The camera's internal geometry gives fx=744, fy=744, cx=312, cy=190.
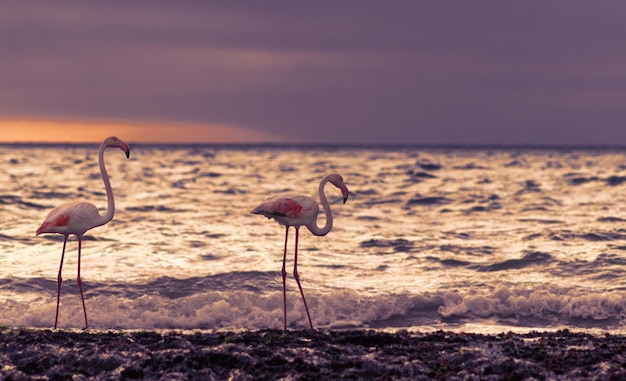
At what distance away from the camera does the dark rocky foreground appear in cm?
691

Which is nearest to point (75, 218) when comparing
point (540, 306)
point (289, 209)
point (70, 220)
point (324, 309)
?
point (70, 220)

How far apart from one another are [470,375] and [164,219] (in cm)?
1589

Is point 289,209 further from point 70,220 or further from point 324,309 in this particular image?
point 70,220

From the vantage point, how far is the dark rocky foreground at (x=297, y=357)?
22.7 feet

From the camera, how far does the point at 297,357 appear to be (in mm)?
7359

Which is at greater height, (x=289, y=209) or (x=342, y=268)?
(x=289, y=209)

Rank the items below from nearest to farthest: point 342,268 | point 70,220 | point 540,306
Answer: point 70,220 < point 540,306 < point 342,268

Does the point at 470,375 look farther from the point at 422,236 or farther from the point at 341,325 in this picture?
the point at 422,236

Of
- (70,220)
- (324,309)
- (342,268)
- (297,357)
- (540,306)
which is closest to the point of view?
(297,357)

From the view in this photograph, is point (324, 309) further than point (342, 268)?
No

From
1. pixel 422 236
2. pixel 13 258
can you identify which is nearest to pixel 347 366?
pixel 13 258

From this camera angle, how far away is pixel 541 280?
1343 centimetres

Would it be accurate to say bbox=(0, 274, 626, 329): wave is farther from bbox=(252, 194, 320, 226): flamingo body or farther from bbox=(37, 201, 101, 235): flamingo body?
bbox=(252, 194, 320, 226): flamingo body

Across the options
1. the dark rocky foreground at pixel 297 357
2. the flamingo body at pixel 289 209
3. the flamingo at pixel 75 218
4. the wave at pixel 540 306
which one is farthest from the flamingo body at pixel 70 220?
the wave at pixel 540 306
